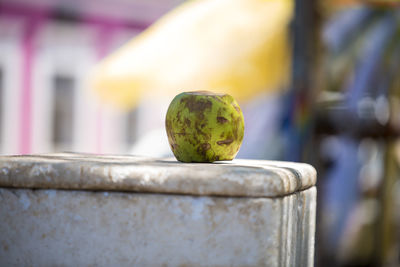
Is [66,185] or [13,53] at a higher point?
[13,53]

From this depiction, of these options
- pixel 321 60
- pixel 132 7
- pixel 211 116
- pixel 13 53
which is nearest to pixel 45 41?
pixel 13 53

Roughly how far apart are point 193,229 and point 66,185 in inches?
10.9

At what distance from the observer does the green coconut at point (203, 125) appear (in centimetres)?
137

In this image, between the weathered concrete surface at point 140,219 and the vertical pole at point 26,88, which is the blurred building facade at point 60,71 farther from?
the weathered concrete surface at point 140,219

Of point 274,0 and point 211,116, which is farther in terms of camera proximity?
point 274,0

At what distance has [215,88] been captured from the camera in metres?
3.12

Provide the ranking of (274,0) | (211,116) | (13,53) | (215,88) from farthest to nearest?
(13,53) → (274,0) → (215,88) → (211,116)

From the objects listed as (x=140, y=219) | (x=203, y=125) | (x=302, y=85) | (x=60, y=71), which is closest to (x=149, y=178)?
(x=140, y=219)

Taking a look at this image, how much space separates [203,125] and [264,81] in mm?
1860

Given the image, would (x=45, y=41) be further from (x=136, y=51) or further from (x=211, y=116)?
(x=211, y=116)

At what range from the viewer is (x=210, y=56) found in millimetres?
3258

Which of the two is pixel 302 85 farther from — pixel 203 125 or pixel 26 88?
pixel 26 88

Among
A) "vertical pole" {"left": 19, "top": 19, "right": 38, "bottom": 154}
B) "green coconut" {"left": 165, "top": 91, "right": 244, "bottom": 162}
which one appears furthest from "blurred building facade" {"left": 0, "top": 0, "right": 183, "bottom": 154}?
"green coconut" {"left": 165, "top": 91, "right": 244, "bottom": 162}

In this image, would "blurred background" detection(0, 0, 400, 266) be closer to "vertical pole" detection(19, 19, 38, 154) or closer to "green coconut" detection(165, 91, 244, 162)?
"vertical pole" detection(19, 19, 38, 154)
